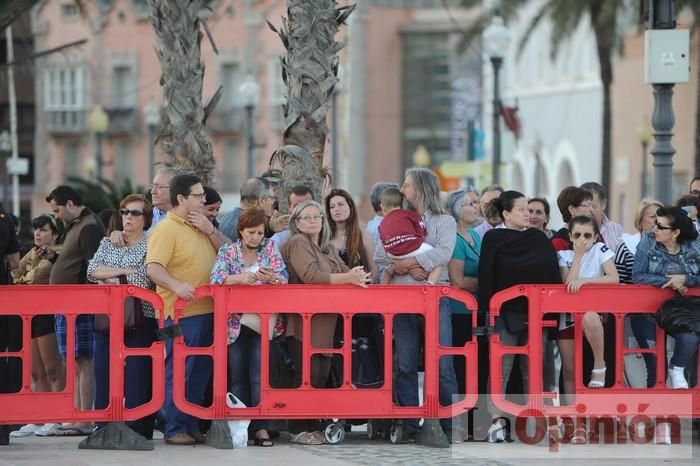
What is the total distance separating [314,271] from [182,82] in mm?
6362

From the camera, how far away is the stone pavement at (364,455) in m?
11.3

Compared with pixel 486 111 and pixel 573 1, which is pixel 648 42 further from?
pixel 486 111

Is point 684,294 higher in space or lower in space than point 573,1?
lower

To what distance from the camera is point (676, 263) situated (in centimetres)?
1228

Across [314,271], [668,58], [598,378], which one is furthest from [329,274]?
[668,58]

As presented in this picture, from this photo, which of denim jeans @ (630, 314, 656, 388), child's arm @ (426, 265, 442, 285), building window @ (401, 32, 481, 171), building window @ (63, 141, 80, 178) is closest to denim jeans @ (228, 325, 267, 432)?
child's arm @ (426, 265, 442, 285)

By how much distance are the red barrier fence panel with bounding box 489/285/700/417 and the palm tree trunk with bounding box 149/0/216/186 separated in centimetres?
651

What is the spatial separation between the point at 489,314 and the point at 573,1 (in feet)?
91.2

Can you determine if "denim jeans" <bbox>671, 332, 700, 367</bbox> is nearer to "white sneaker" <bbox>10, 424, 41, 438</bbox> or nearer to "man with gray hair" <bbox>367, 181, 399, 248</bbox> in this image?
"man with gray hair" <bbox>367, 181, 399, 248</bbox>

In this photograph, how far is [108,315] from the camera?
39.1 feet

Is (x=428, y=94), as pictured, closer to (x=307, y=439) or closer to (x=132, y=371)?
(x=307, y=439)

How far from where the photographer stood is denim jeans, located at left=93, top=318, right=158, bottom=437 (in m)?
12.2

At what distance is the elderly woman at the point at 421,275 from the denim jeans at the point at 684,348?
157 cm

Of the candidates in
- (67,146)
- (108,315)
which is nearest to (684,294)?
(108,315)
